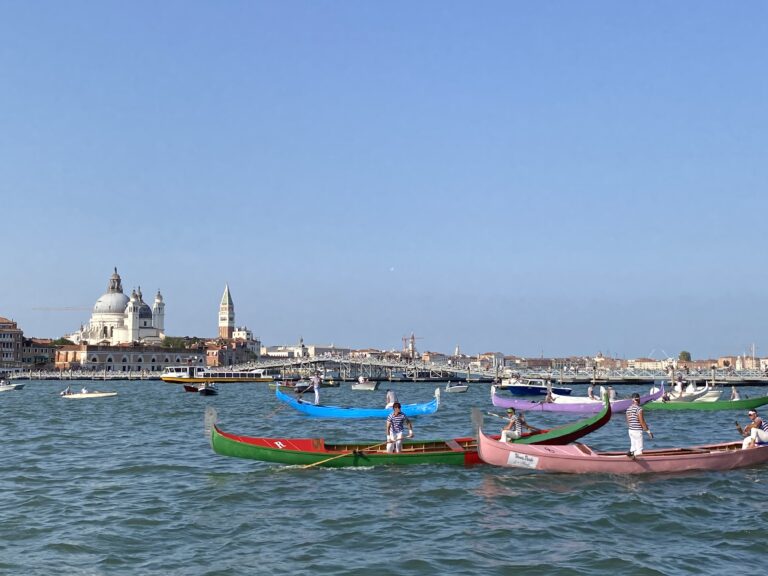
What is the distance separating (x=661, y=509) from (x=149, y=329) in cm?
18391

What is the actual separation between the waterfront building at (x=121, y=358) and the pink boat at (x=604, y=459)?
466 ft

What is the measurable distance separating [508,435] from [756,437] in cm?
584

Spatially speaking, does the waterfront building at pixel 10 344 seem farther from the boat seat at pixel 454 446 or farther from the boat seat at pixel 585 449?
the boat seat at pixel 585 449

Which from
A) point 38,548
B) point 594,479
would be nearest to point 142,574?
point 38,548

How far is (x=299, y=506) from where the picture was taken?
16047 millimetres

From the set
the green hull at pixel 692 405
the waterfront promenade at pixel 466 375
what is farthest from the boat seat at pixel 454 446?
the waterfront promenade at pixel 466 375

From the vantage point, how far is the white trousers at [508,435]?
64.4ft

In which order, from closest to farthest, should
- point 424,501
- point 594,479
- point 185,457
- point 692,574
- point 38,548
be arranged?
point 692,574
point 38,548
point 424,501
point 594,479
point 185,457

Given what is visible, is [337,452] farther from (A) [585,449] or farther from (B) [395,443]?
(A) [585,449]

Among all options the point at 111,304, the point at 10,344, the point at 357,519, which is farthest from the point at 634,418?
the point at 111,304

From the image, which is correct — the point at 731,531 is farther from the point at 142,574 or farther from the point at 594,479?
the point at 142,574

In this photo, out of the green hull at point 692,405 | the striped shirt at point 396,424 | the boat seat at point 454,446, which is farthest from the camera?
the green hull at point 692,405

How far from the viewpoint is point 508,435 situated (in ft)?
65.5

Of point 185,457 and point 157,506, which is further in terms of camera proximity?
point 185,457
